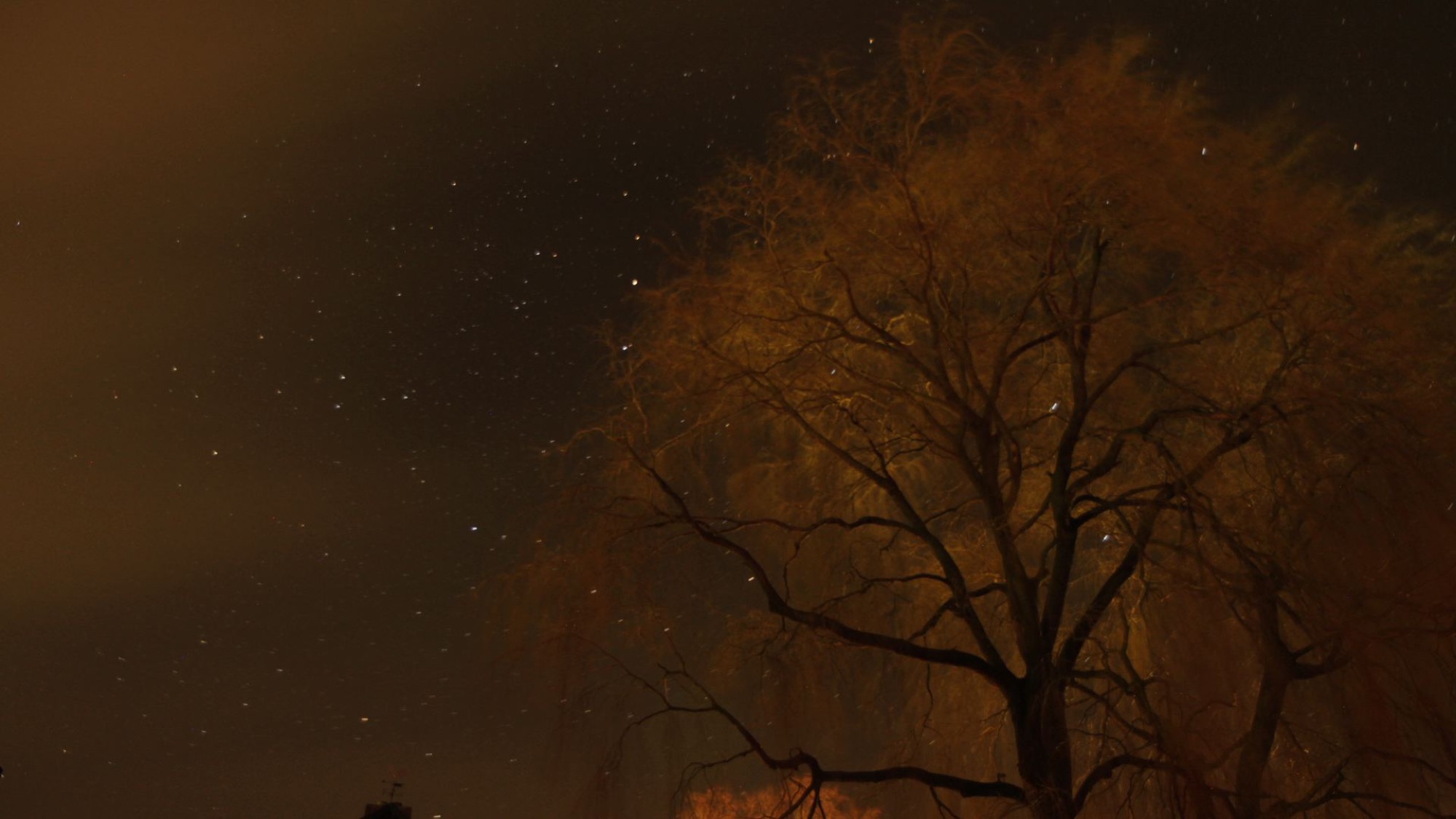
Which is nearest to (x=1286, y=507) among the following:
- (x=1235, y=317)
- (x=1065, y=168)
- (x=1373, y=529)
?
(x=1373, y=529)

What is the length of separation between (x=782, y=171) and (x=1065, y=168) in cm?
144

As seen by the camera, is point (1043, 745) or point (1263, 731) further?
point (1043, 745)

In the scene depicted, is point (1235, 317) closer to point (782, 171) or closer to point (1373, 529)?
point (1373, 529)

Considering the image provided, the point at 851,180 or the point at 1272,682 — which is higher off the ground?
the point at 851,180

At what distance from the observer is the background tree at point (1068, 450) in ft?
16.2

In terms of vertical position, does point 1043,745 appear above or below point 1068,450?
below

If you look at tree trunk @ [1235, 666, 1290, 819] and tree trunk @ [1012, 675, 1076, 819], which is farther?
tree trunk @ [1012, 675, 1076, 819]

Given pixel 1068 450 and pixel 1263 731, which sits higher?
pixel 1068 450

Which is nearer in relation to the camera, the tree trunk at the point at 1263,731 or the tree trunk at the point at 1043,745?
the tree trunk at the point at 1263,731

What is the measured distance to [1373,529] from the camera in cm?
504

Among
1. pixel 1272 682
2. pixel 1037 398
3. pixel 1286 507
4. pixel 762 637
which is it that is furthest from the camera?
pixel 1037 398

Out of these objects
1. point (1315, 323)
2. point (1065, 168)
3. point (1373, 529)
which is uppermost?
point (1065, 168)

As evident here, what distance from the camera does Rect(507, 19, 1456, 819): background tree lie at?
493cm

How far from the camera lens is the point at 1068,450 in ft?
19.9
